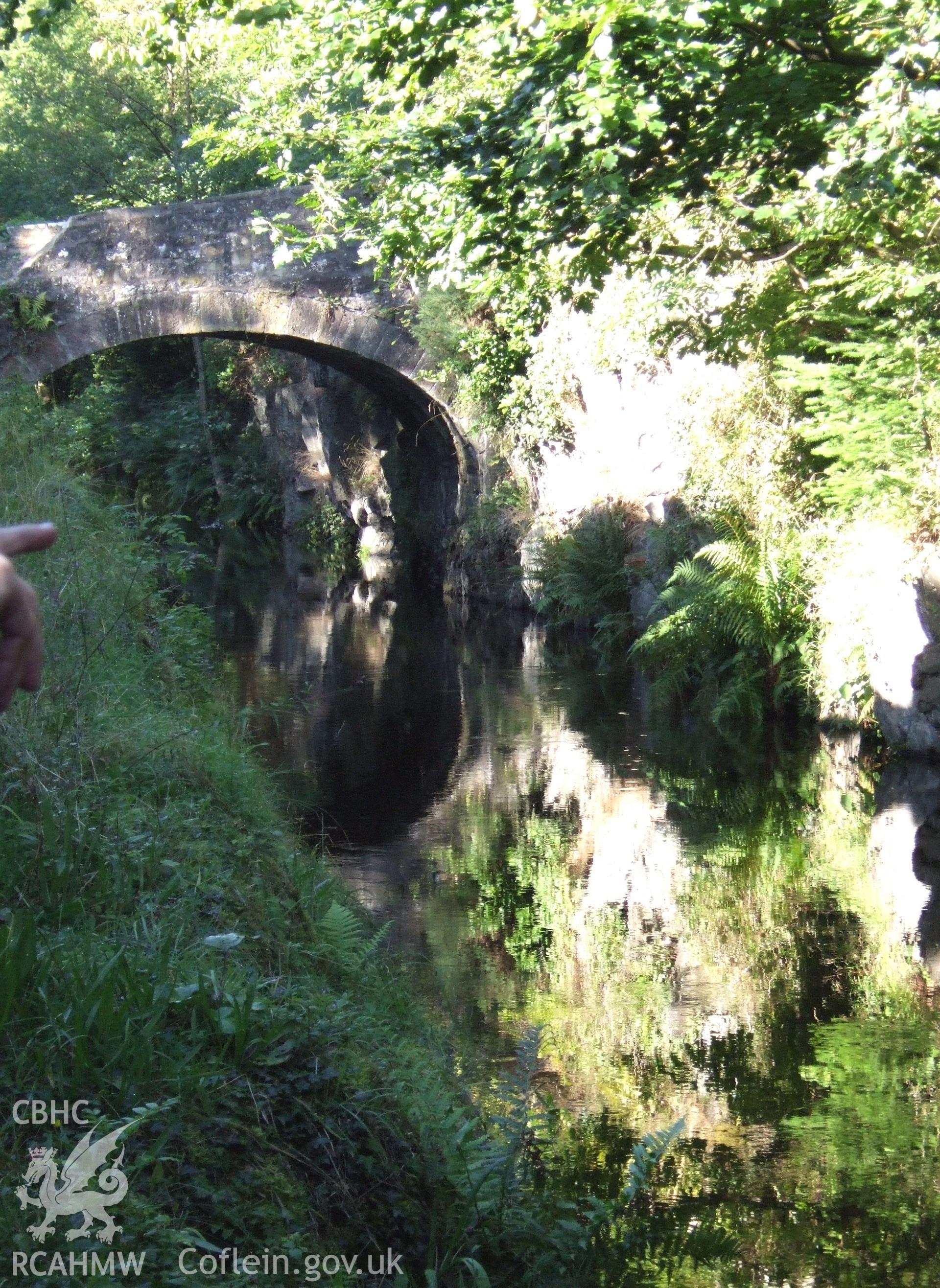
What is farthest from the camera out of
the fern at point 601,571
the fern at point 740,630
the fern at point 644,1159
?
the fern at point 601,571

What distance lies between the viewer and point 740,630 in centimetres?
1126

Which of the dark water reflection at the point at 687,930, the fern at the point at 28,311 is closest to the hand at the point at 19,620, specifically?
the dark water reflection at the point at 687,930

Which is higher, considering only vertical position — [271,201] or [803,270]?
[271,201]

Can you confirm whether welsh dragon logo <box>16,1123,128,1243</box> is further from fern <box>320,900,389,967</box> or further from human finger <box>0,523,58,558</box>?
fern <box>320,900,389,967</box>

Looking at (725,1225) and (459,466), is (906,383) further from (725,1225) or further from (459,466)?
(459,466)

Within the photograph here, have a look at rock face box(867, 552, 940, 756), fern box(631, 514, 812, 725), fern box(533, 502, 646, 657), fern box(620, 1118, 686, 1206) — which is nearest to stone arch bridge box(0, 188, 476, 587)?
fern box(533, 502, 646, 657)

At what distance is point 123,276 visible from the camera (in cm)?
1808

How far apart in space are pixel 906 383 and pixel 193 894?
23.0 feet

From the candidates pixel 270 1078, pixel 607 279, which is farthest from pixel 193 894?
pixel 607 279

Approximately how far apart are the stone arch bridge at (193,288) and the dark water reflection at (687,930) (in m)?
8.00

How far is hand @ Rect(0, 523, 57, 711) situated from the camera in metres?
1.40

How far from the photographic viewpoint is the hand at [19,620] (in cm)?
140

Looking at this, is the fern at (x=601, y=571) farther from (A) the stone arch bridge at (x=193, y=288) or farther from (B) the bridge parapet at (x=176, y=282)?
(B) the bridge parapet at (x=176, y=282)

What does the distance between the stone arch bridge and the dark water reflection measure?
8002mm
